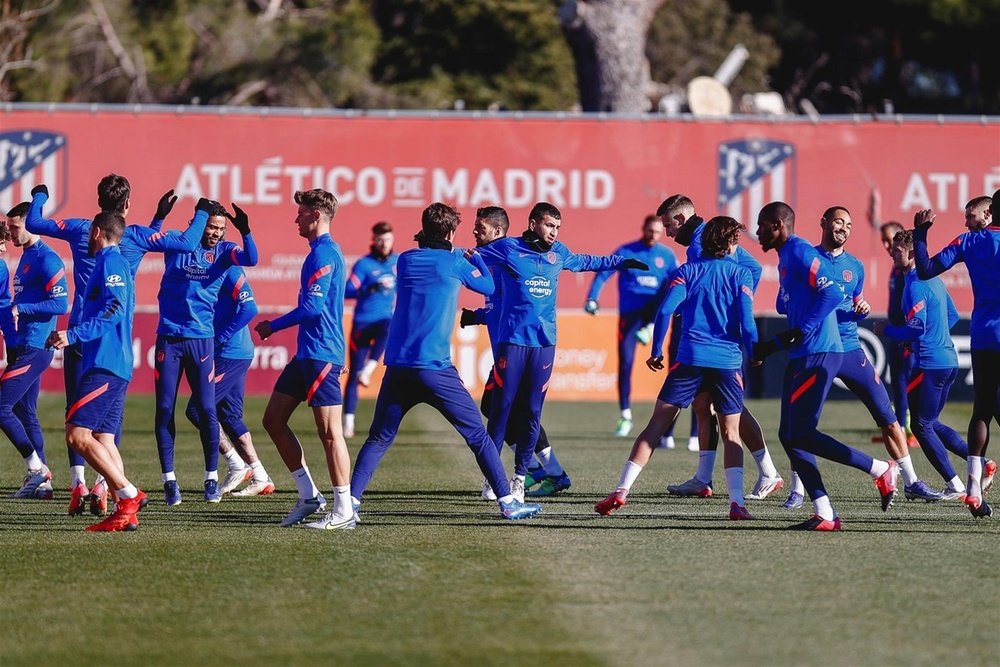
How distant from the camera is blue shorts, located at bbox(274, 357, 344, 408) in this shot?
948 centimetres

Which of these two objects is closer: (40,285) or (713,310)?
(713,310)

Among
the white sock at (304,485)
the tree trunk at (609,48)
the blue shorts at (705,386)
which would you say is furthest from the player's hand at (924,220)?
the tree trunk at (609,48)

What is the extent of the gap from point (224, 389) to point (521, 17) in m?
29.5

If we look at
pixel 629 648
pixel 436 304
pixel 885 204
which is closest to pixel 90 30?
pixel 885 204

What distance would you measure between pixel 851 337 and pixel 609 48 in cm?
1894

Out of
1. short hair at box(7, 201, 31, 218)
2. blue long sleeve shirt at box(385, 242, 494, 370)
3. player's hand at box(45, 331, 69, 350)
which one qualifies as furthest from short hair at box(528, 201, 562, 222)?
short hair at box(7, 201, 31, 218)

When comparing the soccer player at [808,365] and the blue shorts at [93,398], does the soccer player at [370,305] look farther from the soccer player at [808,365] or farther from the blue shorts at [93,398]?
the soccer player at [808,365]

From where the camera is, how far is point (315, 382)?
9.47 m

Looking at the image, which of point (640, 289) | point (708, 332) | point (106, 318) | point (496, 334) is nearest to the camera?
point (106, 318)

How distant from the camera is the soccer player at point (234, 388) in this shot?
1127cm

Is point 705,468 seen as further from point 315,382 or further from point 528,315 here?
point 315,382

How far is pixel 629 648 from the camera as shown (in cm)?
632

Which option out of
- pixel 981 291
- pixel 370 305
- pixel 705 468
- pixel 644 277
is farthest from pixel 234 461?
pixel 644 277

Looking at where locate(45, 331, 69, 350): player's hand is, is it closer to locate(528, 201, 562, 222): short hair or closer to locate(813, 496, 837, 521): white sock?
locate(528, 201, 562, 222): short hair
